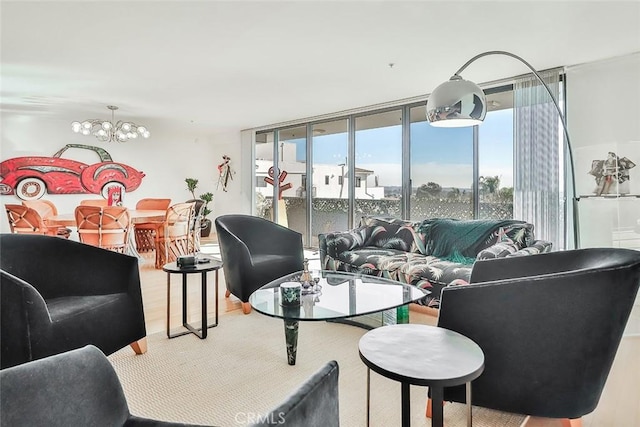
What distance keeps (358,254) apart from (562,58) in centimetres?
274

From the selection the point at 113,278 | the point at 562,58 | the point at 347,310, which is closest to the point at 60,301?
the point at 113,278

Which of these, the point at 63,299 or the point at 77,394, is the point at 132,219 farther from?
the point at 77,394

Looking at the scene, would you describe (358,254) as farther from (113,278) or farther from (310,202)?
(310,202)

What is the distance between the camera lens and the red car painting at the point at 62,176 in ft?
20.2

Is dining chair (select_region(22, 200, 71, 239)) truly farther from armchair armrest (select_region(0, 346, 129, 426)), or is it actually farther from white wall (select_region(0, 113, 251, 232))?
armchair armrest (select_region(0, 346, 129, 426))

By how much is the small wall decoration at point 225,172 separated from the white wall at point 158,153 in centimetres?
10

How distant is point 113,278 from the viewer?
2.35 metres

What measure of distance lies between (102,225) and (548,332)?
4707 mm

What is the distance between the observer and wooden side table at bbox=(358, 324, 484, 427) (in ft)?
3.95

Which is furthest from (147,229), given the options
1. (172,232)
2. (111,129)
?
(111,129)

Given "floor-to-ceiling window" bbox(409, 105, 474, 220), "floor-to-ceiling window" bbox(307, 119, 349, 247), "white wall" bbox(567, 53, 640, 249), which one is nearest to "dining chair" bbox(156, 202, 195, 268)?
"floor-to-ceiling window" bbox(307, 119, 349, 247)

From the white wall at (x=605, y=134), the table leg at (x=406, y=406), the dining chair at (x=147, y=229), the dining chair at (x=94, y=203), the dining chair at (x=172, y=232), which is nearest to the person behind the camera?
the table leg at (x=406, y=406)

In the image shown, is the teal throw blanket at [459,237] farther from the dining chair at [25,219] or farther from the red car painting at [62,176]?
the red car painting at [62,176]

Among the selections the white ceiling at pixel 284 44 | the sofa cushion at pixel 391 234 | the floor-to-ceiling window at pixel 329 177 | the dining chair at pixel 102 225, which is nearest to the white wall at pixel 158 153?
the white ceiling at pixel 284 44
